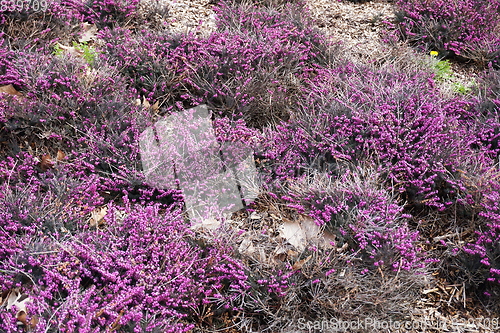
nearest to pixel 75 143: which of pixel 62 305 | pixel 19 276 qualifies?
pixel 19 276

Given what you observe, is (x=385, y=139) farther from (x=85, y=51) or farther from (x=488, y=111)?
(x=85, y=51)

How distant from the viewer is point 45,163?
3.15m

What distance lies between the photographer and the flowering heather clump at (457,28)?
4551mm

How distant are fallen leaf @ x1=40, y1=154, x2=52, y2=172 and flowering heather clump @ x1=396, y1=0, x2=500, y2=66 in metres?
4.14

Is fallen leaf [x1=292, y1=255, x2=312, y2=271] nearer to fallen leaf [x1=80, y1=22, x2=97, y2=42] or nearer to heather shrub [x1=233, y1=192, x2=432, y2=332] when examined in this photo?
heather shrub [x1=233, y1=192, x2=432, y2=332]

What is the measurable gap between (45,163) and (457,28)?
468 centimetres

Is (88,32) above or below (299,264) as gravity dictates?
above

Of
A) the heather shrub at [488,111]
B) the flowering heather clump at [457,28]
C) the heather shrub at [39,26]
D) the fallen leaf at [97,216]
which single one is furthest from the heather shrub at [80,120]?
the flowering heather clump at [457,28]

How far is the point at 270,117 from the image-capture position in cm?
382

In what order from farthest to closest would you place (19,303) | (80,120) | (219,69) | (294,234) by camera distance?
1. (219,69)
2. (80,120)
3. (294,234)
4. (19,303)

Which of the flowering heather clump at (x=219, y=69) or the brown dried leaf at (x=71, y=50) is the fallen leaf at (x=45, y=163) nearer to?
the flowering heather clump at (x=219, y=69)

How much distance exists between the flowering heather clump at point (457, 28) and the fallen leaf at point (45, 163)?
414cm

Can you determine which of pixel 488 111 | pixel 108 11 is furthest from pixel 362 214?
pixel 108 11

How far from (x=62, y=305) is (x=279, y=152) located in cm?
199
